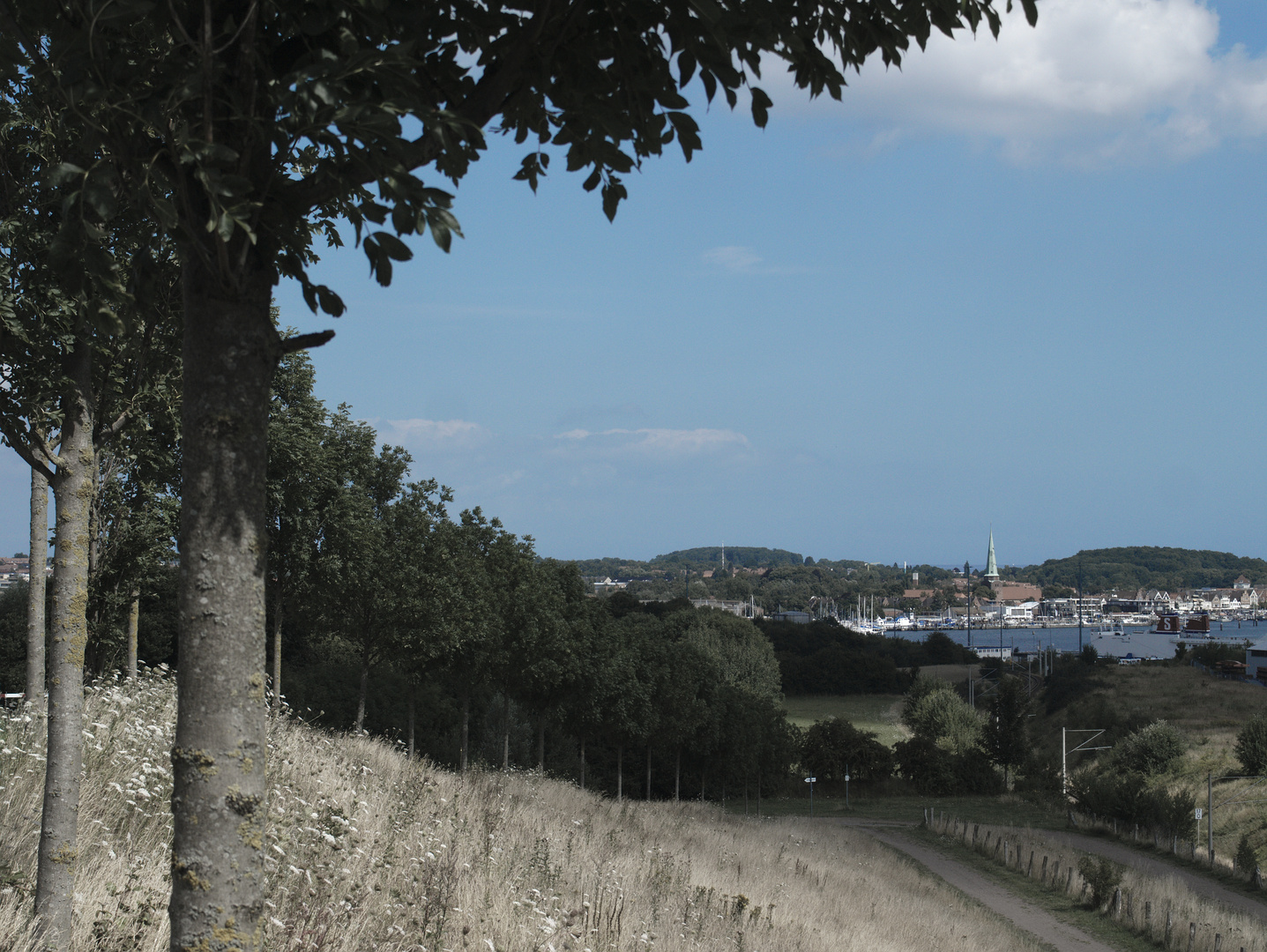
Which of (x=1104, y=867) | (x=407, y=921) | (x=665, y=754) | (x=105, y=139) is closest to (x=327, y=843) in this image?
(x=407, y=921)

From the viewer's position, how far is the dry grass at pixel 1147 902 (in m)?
21.2

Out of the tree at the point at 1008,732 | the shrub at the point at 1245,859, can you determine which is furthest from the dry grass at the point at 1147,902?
the tree at the point at 1008,732

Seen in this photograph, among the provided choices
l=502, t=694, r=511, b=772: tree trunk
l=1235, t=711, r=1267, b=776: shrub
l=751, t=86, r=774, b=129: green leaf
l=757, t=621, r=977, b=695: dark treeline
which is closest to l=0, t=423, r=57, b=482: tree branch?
l=751, t=86, r=774, b=129: green leaf

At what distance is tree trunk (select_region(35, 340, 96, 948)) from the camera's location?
15.4 ft

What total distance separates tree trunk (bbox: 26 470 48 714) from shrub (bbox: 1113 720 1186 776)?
2238 inches

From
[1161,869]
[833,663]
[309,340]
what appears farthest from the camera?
[833,663]

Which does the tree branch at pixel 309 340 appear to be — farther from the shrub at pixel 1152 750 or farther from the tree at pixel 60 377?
the shrub at pixel 1152 750

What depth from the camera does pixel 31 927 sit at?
14.6 feet

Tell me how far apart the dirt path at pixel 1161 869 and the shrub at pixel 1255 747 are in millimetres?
13296

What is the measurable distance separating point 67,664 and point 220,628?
3.02 metres

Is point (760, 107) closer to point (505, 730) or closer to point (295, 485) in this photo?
point (295, 485)

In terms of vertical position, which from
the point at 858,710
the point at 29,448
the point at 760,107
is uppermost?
the point at 760,107

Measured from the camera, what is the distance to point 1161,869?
Answer: 32.6 metres

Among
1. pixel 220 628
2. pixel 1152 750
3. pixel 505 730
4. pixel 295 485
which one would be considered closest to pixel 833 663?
pixel 1152 750
